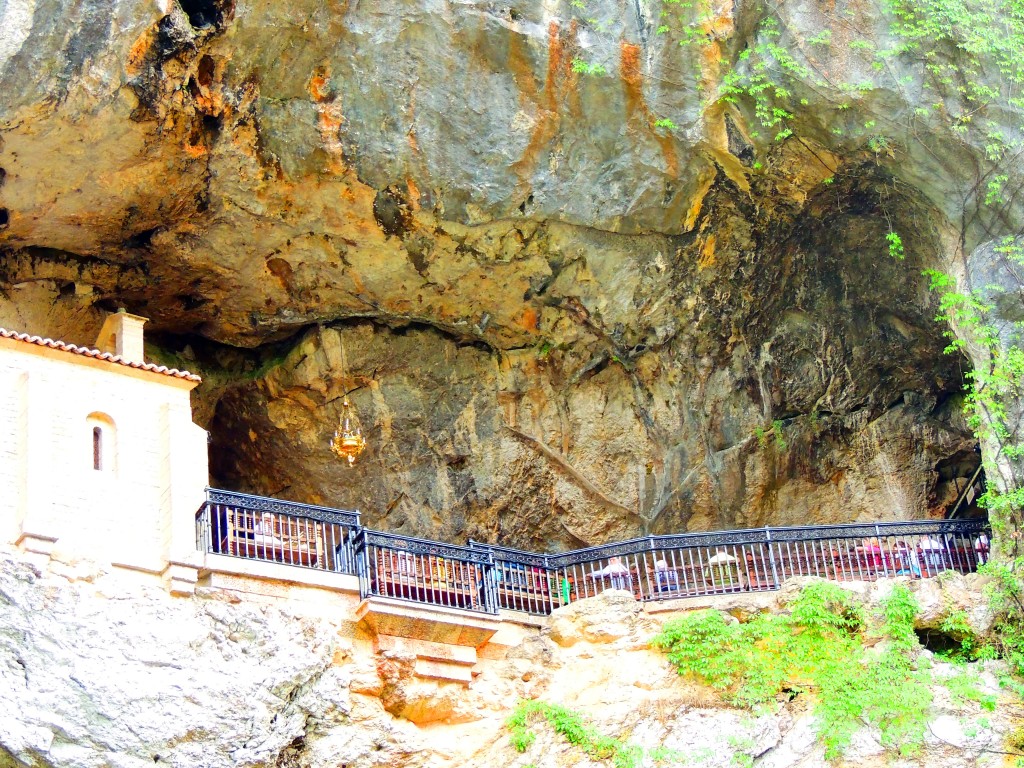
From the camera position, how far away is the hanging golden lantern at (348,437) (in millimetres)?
19875

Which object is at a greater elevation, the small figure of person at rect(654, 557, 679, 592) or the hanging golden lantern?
the hanging golden lantern

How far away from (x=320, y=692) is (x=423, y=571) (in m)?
2.38

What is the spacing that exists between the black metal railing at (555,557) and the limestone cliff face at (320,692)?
0.79 metres

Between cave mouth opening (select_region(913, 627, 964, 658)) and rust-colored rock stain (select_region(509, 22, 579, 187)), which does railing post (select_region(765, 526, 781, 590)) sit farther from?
rust-colored rock stain (select_region(509, 22, 579, 187))

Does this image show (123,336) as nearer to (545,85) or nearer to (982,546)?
(545,85)

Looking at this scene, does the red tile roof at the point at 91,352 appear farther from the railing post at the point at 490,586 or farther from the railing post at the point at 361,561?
the railing post at the point at 490,586

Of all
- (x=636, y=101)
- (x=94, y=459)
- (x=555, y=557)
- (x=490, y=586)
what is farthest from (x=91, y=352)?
(x=636, y=101)

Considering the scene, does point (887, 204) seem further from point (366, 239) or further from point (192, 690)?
point (192, 690)

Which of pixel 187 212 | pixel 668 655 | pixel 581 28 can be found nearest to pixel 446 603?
pixel 668 655

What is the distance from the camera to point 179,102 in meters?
17.8

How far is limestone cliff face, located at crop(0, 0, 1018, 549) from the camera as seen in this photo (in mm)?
18203

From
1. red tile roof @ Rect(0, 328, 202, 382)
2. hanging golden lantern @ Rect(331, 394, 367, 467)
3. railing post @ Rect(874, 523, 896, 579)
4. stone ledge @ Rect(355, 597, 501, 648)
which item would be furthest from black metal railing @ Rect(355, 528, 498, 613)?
railing post @ Rect(874, 523, 896, 579)

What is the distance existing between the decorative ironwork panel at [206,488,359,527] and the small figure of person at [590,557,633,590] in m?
3.38

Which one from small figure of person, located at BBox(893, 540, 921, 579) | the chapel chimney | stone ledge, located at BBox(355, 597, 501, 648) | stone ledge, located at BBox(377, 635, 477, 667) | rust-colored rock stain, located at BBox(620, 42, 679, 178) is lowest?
stone ledge, located at BBox(377, 635, 477, 667)
